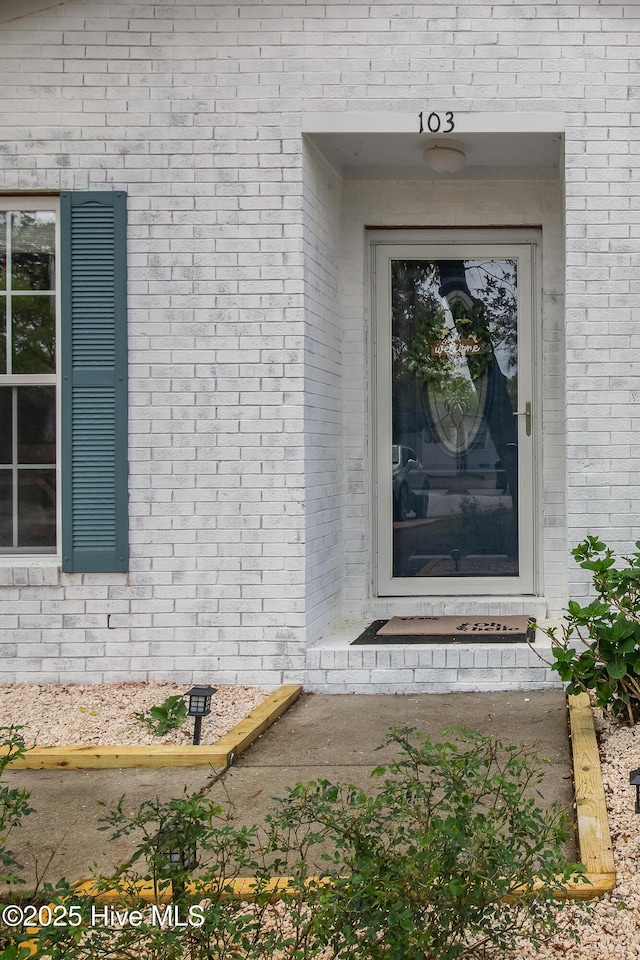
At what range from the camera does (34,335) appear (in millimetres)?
5180

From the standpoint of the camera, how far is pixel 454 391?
6.03 metres

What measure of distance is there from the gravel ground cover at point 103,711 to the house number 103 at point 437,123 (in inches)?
121

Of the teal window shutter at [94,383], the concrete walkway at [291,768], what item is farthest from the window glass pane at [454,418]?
the teal window shutter at [94,383]

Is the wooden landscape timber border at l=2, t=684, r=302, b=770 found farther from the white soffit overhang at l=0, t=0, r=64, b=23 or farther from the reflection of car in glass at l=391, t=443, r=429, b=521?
the white soffit overhang at l=0, t=0, r=64, b=23

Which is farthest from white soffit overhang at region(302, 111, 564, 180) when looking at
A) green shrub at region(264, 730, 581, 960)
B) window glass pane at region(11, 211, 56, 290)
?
green shrub at region(264, 730, 581, 960)

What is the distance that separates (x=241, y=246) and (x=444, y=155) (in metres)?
1.24

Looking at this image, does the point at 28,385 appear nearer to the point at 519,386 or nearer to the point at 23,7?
the point at 23,7

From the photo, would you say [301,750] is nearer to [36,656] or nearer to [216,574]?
[216,574]

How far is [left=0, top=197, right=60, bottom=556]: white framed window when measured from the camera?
17.0 ft

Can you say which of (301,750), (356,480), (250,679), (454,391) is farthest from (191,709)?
(454,391)

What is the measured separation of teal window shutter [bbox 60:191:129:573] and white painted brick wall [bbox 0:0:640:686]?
0.08 metres

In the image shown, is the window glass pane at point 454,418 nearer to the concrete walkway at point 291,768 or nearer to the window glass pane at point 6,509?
the concrete walkway at point 291,768

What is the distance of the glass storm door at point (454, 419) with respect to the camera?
5945 mm

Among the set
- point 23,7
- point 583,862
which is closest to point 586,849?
point 583,862
